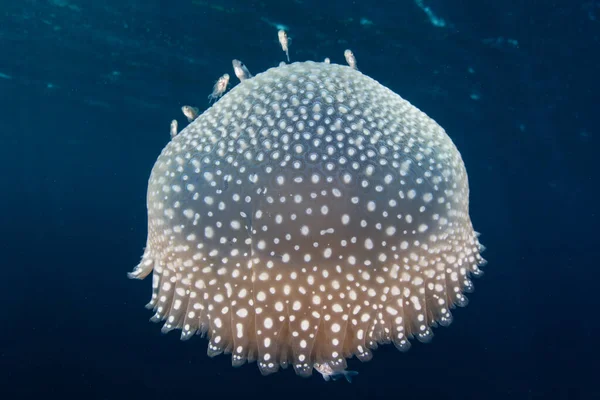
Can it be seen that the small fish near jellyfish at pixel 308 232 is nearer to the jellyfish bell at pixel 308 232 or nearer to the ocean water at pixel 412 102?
the jellyfish bell at pixel 308 232

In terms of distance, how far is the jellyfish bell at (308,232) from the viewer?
2.66 metres

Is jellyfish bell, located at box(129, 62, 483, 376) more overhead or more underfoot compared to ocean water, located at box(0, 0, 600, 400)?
more overhead

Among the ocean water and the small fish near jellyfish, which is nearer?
the small fish near jellyfish

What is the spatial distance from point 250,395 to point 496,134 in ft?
44.9

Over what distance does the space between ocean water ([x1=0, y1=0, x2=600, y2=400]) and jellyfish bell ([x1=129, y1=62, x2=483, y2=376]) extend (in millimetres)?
10399

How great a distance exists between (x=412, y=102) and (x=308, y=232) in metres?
17.3

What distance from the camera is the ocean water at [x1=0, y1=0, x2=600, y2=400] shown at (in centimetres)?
1359

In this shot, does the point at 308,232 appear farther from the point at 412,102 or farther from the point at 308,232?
the point at 412,102

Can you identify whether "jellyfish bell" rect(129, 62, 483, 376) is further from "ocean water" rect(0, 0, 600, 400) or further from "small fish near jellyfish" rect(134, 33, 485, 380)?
"ocean water" rect(0, 0, 600, 400)

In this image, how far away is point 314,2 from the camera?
499 inches

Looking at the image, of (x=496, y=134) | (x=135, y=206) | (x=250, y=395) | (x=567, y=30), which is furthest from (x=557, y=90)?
(x=135, y=206)

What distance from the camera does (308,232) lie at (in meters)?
2.63

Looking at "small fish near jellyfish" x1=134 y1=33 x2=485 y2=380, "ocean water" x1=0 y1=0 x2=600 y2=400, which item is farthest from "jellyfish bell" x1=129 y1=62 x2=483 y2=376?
"ocean water" x1=0 y1=0 x2=600 y2=400

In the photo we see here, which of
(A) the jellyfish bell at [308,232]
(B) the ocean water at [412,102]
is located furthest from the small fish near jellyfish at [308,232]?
(B) the ocean water at [412,102]
